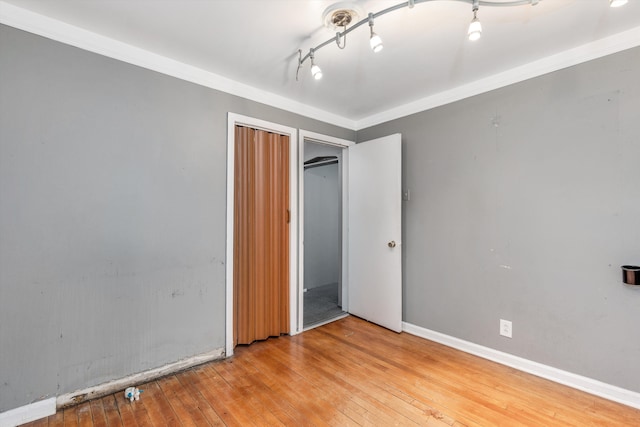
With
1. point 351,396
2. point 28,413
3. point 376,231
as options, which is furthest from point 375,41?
point 28,413

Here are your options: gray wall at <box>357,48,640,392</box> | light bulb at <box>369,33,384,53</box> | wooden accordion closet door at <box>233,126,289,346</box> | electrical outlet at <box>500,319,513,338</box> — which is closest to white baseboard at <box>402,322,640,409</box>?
gray wall at <box>357,48,640,392</box>

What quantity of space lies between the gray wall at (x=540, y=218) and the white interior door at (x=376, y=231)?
221 millimetres

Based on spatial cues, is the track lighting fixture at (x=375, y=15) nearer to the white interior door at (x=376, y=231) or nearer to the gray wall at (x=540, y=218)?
the gray wall at (x=540, y=218)

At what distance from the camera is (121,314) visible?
6.44ft

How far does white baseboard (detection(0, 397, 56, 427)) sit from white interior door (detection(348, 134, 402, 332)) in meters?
2.69

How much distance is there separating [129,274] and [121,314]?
277 millimetres

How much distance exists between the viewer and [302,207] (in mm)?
2992

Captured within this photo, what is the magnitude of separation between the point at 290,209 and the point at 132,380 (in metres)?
1.84

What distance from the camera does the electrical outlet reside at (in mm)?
2314

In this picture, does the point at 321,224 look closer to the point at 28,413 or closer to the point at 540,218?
the point at 540,218

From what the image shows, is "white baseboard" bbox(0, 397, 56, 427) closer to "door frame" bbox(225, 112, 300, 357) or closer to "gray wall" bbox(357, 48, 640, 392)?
"door frame" bbox(225, 112, 300, 357)

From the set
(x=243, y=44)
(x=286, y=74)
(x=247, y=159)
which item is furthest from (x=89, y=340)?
(x=286, y=74)

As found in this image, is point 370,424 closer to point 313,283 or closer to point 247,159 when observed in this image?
point 247,159

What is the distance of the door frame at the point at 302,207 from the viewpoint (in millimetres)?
2969
